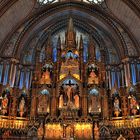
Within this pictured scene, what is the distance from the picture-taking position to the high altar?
20797mm

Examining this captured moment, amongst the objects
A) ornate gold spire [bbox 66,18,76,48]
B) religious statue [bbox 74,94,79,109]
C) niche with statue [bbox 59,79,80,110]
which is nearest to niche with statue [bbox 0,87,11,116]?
niche with statue [bbox 59,79,80,110]

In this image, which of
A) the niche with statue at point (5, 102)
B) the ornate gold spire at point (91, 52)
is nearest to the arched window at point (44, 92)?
the niche with statue at point (5, 102)

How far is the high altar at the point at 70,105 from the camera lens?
2080cm

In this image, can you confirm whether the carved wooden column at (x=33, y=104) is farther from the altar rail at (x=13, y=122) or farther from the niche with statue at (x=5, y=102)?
the niche with statue at (x=5, y=102)

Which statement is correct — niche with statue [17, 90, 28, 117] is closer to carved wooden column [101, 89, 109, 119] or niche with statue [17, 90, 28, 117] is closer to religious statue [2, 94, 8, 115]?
religious statue [2, 94, 8, 115]

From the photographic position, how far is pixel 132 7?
22953mm

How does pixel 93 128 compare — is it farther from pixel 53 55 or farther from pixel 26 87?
pixel 53 55

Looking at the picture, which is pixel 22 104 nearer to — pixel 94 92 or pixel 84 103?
pixel 84 103

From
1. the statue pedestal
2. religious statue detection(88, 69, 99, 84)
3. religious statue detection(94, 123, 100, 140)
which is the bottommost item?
religious statue detection(94, 123, 100, 140)

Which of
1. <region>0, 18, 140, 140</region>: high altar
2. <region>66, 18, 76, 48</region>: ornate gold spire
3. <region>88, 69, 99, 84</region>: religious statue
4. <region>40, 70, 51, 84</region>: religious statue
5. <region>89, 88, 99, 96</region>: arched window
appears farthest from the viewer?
<region>66, 18, 76, 48</region>: ornate gold spire

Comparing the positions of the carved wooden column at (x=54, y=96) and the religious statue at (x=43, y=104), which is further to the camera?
A: the carved wooden column at (x=54, y=96)

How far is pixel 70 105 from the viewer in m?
21.7

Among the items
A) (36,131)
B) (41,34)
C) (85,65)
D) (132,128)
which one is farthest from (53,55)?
(132,128)

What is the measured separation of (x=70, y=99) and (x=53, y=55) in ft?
25.8
